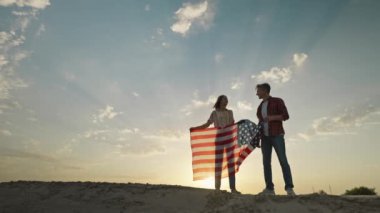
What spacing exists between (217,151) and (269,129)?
1482 mm

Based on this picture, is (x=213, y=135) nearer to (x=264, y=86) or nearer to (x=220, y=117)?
(x=220, y=117)

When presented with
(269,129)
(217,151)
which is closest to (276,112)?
(269,129)

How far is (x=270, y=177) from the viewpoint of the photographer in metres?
7.83

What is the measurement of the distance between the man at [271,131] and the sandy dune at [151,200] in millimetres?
1411

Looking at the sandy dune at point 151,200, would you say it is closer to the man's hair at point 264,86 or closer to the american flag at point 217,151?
the american flag at point 217,151

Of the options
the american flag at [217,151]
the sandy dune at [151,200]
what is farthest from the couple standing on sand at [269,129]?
the sandy dune at [151,200]

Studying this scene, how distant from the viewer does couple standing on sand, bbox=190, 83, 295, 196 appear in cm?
759

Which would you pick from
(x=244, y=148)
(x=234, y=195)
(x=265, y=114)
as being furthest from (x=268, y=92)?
(x=234, y=195)

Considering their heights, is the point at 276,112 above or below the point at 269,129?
above

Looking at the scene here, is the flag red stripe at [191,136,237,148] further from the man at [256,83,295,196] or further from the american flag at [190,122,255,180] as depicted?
the man at [256,83,295,196]

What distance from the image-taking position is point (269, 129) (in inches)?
307

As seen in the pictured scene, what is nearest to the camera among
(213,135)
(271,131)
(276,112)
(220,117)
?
(271,131)

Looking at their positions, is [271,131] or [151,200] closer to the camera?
[151,200]

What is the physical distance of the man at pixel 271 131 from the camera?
7.60m
